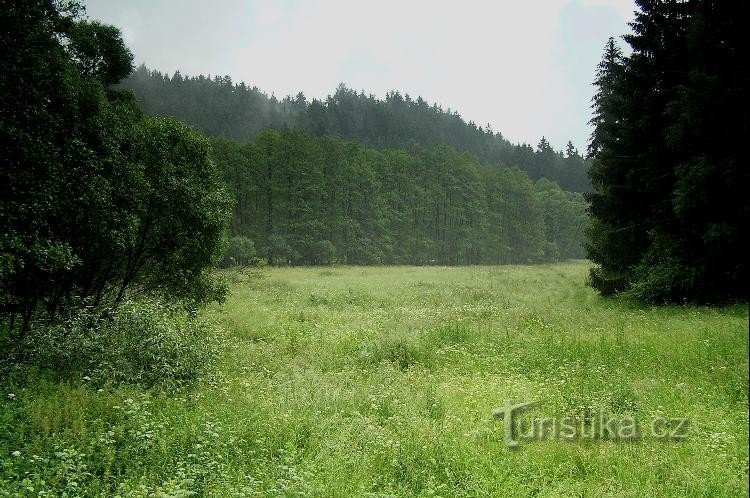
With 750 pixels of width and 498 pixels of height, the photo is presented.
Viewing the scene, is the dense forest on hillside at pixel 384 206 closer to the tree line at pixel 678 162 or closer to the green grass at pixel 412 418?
the tree line at pixel 678 162

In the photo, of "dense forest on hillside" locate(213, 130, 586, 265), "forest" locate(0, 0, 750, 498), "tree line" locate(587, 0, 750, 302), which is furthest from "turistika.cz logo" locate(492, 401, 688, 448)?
"dense forest on hillside" locate(213, 130, 586, 265)

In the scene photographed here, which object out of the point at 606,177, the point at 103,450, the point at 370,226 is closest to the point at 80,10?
the point at 103,450

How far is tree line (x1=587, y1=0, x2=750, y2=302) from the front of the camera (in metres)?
12.8

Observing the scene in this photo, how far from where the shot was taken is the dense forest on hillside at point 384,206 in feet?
189

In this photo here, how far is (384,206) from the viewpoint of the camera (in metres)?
70.4

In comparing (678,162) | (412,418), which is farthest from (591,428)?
(678,162)

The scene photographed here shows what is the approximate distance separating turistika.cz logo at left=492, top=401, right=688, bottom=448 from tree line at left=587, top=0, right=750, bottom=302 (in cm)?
347

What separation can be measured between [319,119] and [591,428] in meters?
125

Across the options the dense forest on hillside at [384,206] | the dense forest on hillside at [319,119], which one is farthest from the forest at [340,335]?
the dense forest on hillside at [319,119]

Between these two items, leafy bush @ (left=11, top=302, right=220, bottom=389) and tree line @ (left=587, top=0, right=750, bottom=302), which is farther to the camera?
tree line @ (left=587, top=0, right=750, bottom=302)

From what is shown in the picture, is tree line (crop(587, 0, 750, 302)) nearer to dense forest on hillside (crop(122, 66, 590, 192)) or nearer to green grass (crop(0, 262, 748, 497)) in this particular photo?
green grass (crop(0, 262, 748, 497))

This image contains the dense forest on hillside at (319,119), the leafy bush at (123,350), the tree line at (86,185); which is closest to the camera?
the tree line at (86,185)

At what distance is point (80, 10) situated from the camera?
11.9 meters

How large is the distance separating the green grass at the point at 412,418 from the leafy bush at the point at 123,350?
20.9 inches
